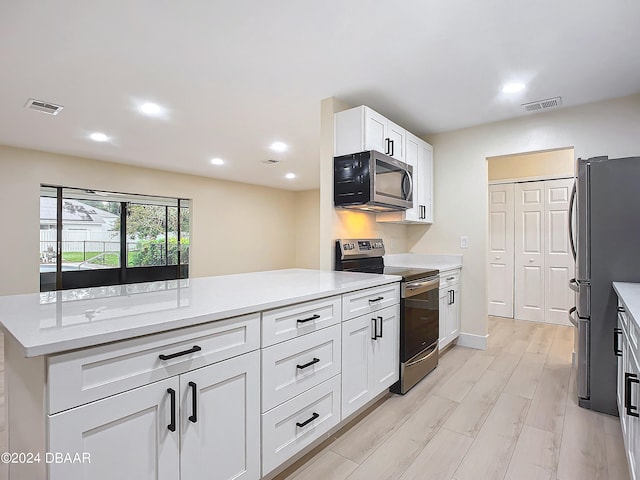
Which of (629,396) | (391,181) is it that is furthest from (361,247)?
(629,396)

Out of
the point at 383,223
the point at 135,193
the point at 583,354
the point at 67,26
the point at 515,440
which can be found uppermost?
the point at 67,26

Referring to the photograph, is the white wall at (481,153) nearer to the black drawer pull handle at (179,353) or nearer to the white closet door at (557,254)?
the white closet door at (557,254)

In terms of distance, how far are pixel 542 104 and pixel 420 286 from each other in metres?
1.98

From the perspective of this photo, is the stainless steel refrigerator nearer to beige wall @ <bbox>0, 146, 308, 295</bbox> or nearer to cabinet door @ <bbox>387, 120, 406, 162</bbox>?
cabinet door @ <bbox>387, 120, 406, 162</bbox>

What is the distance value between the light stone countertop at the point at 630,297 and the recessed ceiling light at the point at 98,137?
4.67 m

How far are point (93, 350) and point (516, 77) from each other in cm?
303

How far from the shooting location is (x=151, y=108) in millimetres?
3145

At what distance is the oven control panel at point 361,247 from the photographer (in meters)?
2.90

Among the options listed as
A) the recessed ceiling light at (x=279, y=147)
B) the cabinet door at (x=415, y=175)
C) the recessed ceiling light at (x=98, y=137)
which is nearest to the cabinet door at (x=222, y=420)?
the cabinet door at (x=415, y=175)

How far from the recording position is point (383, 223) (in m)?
3.67

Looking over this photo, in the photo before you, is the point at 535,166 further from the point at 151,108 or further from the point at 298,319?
the point at 151,108

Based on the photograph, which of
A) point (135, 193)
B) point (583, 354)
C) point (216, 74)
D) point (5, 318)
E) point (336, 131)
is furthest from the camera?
point (135, 193)

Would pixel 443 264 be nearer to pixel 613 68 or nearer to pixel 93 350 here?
pixel 613 68

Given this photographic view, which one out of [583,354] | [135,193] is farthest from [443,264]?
[135,193]
